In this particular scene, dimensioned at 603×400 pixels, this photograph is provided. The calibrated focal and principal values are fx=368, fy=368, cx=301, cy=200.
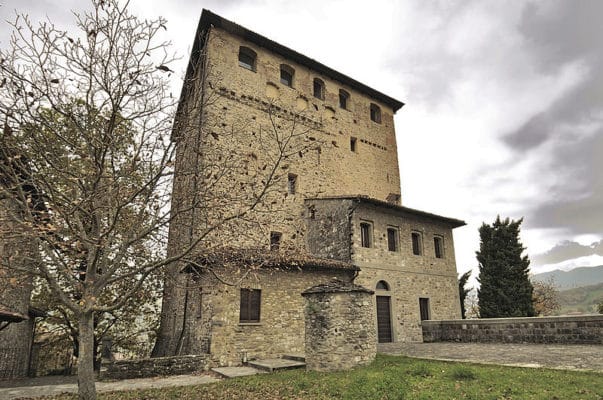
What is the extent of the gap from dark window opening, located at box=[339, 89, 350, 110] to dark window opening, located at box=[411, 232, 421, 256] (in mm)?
9229

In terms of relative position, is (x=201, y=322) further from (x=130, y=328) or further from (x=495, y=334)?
(x=495, y=334)

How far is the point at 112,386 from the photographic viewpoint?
9.65m

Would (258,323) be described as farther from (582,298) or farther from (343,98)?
(582,298)

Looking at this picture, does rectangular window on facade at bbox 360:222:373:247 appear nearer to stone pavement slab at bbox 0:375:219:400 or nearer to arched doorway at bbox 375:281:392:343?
arched doorway at bbox 375:281:392:343

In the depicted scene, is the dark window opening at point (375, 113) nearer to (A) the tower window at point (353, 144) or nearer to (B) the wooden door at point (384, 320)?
(A) the tower window at point (353, 144)

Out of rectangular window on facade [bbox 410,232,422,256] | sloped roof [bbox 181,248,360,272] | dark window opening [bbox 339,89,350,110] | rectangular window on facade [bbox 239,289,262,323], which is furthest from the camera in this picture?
dark window opening [bbox 339,89,350,110]

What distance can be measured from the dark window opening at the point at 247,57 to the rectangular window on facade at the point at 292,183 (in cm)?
616

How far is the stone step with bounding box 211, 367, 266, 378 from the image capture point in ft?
34.9

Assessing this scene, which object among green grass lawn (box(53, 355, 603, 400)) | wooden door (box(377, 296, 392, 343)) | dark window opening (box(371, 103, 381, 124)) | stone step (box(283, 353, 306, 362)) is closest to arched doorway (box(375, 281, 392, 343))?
wooden door (box(377, 296, 392, 343))

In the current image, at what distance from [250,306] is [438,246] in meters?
11.5

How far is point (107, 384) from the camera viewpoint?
998 centimetres

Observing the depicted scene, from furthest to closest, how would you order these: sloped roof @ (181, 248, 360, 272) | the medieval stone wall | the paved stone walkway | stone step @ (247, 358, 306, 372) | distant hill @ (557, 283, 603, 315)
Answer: distant hill @ (557, 283, 603, 315)
the medieval stone wall
sloped roof @ (181, 248, 360, 272)
stone step @ (247, 358, 306, 372)
the paved stone walkway

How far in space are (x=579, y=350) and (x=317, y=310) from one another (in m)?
7.36

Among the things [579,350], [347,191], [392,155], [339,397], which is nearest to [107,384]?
[339,397]
